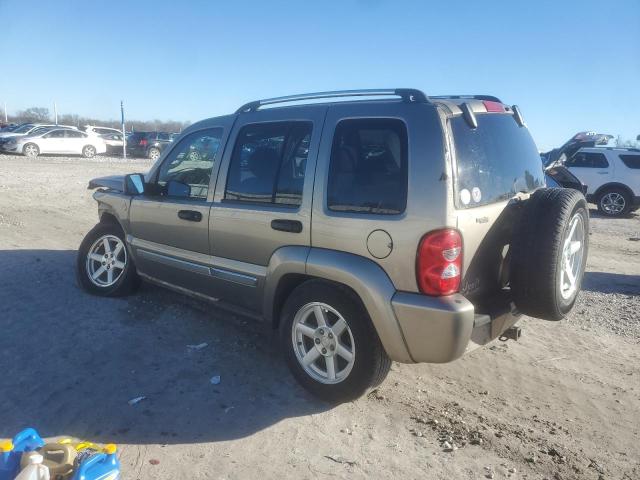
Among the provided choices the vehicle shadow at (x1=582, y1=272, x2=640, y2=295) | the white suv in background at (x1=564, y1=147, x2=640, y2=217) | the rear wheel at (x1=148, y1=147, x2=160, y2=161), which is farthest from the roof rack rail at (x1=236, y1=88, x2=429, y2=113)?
the rear wheel at (x1=148, y1=147, x2=160, y2=161)

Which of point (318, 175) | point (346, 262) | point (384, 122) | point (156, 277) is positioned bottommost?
point (156, 277)

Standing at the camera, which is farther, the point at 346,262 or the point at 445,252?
the point at 346,262

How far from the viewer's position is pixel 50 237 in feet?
26.1

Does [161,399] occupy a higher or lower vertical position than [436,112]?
lower

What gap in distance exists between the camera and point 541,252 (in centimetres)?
308

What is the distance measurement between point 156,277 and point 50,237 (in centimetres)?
407

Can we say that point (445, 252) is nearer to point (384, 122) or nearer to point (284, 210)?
point (384, 122)

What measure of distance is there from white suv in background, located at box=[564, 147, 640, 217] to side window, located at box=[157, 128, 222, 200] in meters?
12.3

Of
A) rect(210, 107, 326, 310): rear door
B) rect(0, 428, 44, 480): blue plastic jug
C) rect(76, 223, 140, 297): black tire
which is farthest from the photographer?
rect(76, 223, 140, 297): black tire

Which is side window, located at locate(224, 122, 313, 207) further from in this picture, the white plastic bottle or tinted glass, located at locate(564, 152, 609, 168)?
tinted glass, located at locate(564, 152, 609, 168)

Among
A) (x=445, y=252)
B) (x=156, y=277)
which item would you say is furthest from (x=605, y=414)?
(x=156, y=277)

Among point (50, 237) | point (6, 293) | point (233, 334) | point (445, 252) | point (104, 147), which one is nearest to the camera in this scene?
point (445, 252)

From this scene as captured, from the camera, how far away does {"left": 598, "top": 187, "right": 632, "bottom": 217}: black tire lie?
44.6 ft

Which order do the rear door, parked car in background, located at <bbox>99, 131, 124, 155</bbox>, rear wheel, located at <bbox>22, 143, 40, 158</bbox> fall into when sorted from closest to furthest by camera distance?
1. the rear door
2. rear wheel, located at <bbox>22, 143, 40, 158</bbox>
3. parked car in background, located at <bbox>99, 131, 124, 155</bbox>
